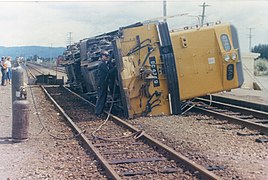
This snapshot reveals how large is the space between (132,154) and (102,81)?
6.12m

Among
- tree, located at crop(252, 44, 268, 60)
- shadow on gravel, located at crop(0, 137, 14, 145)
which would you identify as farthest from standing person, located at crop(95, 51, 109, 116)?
tree, located at crop(252, 44, 268, 60)

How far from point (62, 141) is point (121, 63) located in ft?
12.3

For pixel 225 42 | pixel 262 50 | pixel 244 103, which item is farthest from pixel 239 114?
pixel 262 50

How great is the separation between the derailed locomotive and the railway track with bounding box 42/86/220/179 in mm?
1289

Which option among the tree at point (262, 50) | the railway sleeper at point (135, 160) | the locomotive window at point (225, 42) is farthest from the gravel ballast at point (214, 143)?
the tree at point (262, 50)

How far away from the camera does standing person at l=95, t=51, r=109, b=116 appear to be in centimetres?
1451

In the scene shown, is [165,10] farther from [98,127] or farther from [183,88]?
[98,127]

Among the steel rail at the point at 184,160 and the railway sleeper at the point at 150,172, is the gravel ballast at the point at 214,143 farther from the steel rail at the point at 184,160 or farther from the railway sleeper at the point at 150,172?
the railway sleeper at the point at 150,172

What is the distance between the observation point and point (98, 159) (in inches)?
323

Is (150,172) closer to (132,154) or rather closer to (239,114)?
(132,154)

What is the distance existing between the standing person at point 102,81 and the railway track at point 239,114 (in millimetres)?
3095

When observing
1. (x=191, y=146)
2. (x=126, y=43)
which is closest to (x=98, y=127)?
(x=126, y=43)

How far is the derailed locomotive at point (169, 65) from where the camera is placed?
540 inches

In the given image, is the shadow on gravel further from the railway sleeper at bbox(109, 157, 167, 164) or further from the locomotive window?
the locomotive window
